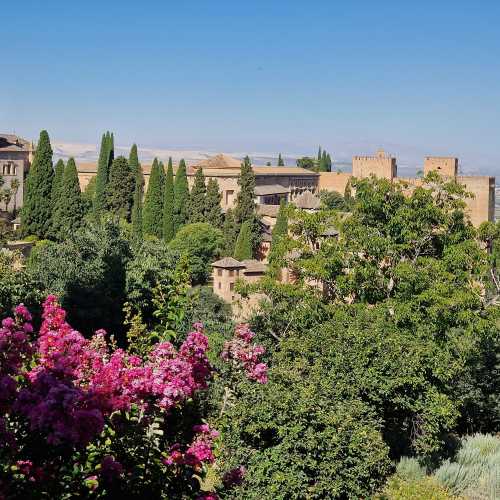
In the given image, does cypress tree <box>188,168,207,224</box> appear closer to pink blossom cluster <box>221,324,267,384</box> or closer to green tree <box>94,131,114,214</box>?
green tree <box>94,131,114,214</box>

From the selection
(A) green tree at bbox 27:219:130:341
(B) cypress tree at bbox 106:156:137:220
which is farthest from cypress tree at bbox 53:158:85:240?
(A) green tree at bbox 27:219:130:341

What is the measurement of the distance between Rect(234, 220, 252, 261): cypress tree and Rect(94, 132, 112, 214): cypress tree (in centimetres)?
1152

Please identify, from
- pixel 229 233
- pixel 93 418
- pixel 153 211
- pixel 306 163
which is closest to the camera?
pixel 93 418

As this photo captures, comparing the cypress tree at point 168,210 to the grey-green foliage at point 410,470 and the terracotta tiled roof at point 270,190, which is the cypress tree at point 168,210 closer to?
the terracotta tiled roof at point 270,190

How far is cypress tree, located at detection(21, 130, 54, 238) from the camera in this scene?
40000mm

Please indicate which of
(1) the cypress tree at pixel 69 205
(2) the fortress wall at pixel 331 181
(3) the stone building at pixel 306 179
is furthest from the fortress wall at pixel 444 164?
(2) the fortress wall at pixel 331 181

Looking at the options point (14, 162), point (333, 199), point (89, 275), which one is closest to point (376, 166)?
point (333, 199)

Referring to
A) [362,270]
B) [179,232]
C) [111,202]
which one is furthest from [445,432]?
[111,202]

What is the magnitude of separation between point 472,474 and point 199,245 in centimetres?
3153

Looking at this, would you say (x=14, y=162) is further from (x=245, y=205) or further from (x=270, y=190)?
(x=270, y=190)

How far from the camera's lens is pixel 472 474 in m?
11.2

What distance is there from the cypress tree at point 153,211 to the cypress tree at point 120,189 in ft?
9.55

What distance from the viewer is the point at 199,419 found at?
6.22 metres

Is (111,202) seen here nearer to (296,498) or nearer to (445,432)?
(445,432)
